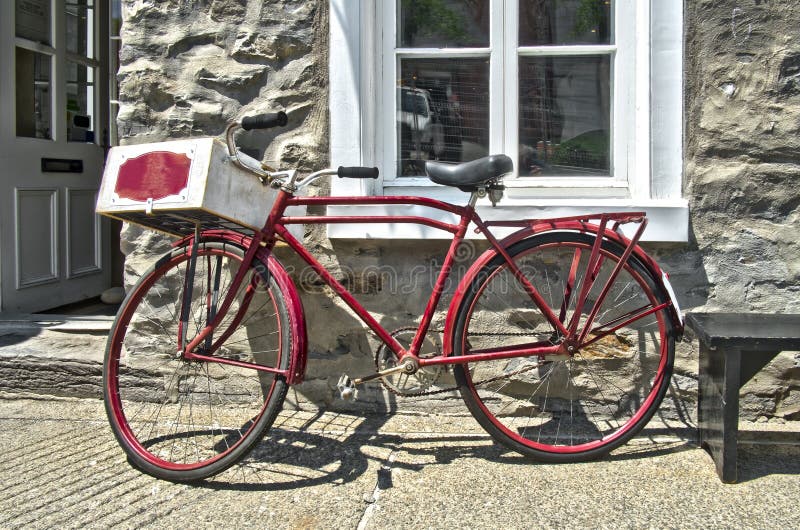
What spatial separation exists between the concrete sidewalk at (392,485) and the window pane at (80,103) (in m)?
2.39

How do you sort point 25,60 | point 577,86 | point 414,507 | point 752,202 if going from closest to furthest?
point 414,507
point 752,202
point 577,86
point 25,60

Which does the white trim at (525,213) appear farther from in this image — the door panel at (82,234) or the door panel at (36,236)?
the door panel at (82,234)

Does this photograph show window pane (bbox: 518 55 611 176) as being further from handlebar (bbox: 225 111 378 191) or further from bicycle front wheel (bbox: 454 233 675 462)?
A: handlebar (bbox: 225 111 378 191)

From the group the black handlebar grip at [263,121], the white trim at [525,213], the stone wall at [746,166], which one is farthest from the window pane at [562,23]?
the black handlebar grip at [263,121]

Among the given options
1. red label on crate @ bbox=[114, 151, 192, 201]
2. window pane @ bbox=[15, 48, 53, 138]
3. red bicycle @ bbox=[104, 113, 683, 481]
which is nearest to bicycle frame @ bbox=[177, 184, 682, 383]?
red bicycle @ bbox=[104, 113, 683, 481]

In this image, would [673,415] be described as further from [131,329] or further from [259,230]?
[131,329]

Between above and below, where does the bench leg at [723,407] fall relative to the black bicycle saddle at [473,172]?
below

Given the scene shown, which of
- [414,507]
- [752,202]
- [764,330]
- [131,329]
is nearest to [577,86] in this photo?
[752,202]

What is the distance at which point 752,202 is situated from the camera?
133 inches

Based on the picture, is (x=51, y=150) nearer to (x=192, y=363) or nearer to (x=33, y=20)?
(x=33, y=20)

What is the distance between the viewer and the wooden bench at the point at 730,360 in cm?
286

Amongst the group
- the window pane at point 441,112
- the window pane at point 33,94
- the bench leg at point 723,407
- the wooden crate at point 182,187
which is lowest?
the bench leg at point 723,407

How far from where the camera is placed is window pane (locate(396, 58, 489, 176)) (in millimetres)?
3688

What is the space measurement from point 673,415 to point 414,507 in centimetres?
136
